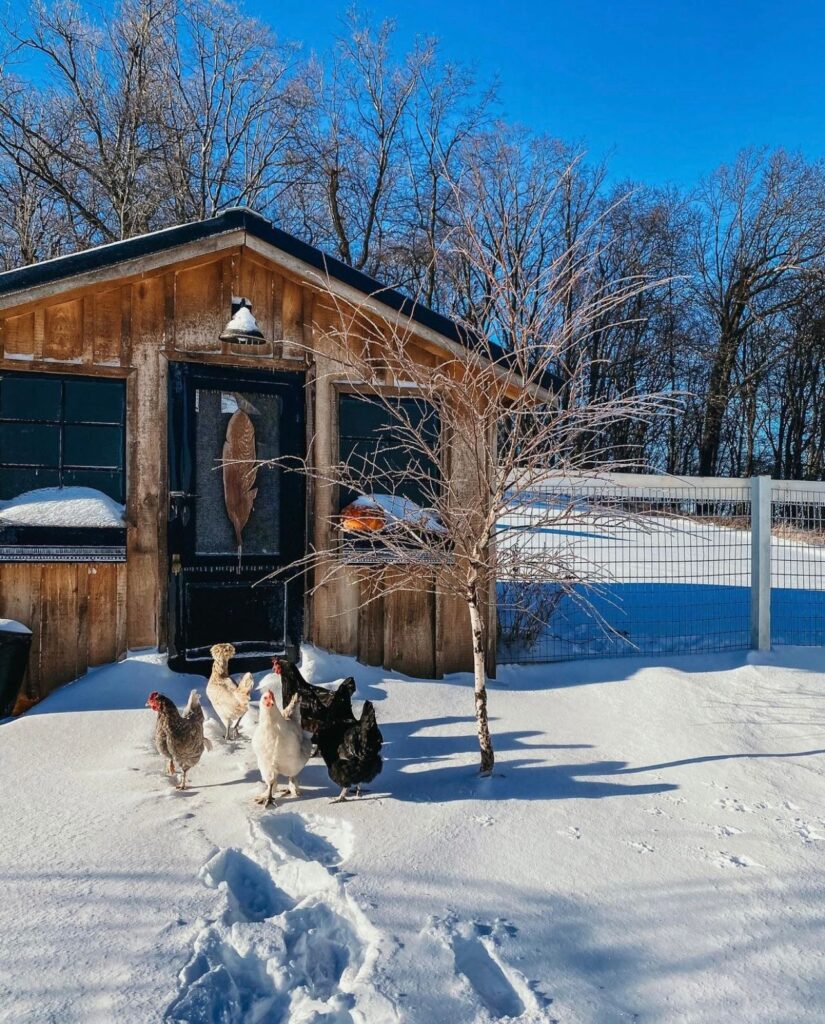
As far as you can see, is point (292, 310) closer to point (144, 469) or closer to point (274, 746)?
point (144, 469)

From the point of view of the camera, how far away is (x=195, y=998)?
6.97 feet

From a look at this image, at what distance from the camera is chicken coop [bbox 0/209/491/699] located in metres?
5.26

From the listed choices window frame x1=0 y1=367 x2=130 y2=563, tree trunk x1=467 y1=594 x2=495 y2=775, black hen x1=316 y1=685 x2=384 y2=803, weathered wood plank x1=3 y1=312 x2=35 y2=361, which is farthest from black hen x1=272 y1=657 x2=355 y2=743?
weathered wood plank x1=3 y1=312 x2=35 y2=361

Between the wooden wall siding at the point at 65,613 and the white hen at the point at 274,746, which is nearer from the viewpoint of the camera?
the white hen at the point at 274,746

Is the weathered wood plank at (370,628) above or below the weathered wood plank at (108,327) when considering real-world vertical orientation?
below

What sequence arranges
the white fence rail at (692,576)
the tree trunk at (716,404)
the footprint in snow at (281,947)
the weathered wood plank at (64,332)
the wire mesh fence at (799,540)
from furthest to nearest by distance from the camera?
1. the tree trunk at (716,404)
2. the wire mesh fence at (799,540)
3. the white fence rail at (692,576)
4. the weathered wood plank at (64,332)
5. the footprint in snow at (281,947)

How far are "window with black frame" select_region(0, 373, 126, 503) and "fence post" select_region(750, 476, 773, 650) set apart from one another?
5701mm

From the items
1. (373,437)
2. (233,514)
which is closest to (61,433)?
(233,514)

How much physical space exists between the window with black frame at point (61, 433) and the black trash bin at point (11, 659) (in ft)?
3.32

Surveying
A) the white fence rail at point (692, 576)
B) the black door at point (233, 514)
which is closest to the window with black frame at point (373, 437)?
the black door at point (233, 514)

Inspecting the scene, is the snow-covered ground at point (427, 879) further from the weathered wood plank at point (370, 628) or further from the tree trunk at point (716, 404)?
the tree trunk at point (716, 404)

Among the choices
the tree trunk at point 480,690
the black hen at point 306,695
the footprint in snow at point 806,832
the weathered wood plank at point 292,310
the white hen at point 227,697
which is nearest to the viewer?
the footprint in snow at point 806,832

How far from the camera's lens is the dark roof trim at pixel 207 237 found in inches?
198

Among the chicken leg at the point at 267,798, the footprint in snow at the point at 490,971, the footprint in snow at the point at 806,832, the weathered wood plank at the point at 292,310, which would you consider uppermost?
the weathered wood plank at the point at 292,310
